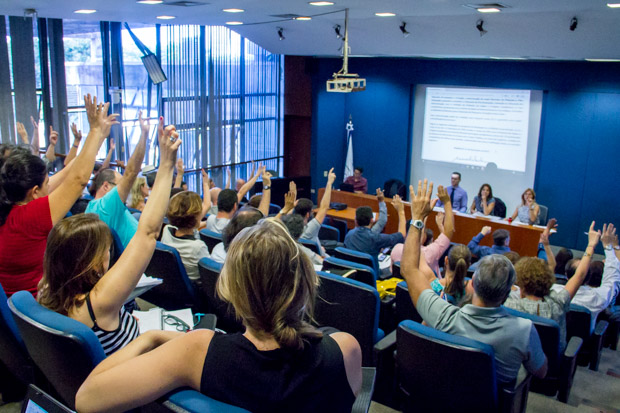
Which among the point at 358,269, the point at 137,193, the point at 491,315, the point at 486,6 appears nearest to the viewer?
the point at 491,315

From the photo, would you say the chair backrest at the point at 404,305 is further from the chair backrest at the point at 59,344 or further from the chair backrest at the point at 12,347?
the chair backrest at the point at 59,344

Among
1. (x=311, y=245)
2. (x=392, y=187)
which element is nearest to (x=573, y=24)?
(x=311, y=245)

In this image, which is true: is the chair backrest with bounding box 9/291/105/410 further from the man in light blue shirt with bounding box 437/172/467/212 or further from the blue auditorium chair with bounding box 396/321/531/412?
the man in light blue shirt with bounding box 437/172/467/212

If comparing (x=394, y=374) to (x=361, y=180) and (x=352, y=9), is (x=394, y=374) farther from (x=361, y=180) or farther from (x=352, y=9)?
(x=361, y=180)

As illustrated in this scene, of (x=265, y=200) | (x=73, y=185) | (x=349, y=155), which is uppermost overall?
(x=73, y=185)

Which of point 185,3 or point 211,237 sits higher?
point 185,3

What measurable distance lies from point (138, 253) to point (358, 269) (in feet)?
7.50

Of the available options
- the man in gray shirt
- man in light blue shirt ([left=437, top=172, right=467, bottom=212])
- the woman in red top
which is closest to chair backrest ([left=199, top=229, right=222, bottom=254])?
the woman in red top

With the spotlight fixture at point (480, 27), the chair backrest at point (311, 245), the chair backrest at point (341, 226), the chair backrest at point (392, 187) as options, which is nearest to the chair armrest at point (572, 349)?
the chair backrest at point (311, 245)

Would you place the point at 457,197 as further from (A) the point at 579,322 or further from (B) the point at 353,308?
(B) the point at 353,308

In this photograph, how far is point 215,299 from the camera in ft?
11.1

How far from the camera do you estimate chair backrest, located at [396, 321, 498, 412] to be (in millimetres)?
2492

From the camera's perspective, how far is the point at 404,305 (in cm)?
368

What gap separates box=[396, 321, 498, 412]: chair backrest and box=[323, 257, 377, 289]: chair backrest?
963 millimetres
